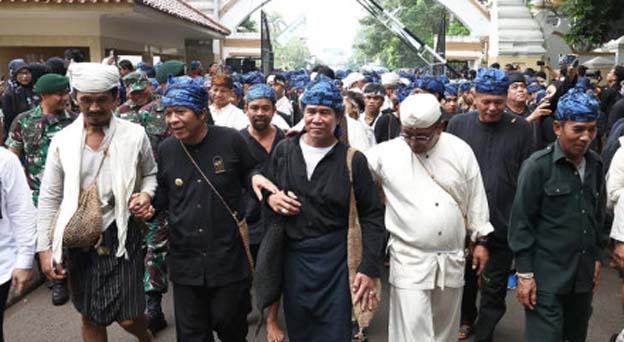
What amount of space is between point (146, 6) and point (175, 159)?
8958mm

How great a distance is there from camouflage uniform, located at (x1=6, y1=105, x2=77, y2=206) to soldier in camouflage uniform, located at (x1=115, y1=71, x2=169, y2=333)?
63 cm

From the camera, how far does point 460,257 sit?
3.82 m

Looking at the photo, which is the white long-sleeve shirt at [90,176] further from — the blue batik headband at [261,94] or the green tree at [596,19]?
the green tree at [596,19]

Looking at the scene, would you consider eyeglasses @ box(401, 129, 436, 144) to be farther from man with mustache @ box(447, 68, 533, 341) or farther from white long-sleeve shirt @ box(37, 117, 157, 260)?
white long-sleeve shirt @ box(37, 117, 157, 260)

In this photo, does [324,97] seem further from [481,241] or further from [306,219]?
[481,241]

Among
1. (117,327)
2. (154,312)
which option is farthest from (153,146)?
(117,327)

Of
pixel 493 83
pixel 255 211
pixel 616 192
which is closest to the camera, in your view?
pixel 616 192

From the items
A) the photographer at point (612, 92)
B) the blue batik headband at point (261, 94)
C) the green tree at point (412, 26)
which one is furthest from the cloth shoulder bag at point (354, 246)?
the green tree at point (412, 26)

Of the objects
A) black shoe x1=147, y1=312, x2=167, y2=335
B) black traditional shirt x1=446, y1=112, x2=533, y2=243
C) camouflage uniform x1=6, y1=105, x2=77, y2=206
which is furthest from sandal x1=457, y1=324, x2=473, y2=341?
camouflage uniform x1=6, y1=105, x2=77, y2=206

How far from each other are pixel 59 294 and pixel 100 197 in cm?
289

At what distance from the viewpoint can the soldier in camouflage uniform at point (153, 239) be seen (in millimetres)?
5352

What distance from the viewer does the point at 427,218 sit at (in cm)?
370

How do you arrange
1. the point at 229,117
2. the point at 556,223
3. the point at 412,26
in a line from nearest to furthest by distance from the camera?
1. the point at 556,223
2. the point at 229,117
3. the point at 412,26

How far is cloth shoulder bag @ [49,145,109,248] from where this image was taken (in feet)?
12.3
